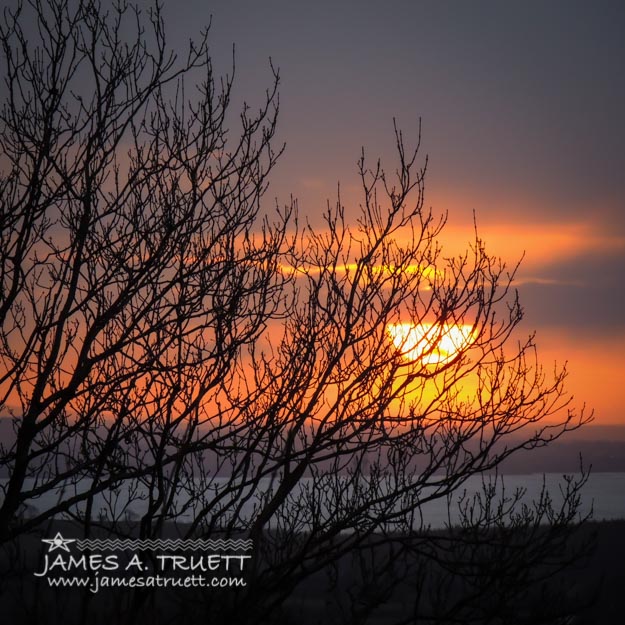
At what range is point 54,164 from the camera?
5.45m

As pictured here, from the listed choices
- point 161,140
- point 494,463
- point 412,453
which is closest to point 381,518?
point 494,463

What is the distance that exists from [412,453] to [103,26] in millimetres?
4496

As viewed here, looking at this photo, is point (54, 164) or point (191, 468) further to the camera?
point (191, 468)

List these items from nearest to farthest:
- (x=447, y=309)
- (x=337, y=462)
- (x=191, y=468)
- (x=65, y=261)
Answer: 1. (x=65, y=261)
2. (x=447, y=309)
3. (x=191, y=468)
4. (x=337, y=462)

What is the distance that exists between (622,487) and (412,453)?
81.4ft

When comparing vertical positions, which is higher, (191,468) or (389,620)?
(191,468)

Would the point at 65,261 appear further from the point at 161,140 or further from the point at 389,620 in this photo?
the point at 389,620

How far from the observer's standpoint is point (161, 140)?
19.3 feet

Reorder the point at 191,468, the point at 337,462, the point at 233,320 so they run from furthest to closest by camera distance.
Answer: the point at 337,462 < the point at 191,468 < the point at 233,320

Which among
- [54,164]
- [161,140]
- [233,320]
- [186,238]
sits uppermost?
[161,140]

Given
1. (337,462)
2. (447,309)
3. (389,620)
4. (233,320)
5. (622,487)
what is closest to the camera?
(233,320)

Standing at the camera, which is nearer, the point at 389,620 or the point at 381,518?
the point at 381,518

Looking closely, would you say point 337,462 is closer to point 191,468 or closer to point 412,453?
point 412,453

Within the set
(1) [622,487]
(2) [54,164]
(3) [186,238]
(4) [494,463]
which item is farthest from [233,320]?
(1) [622,487]
